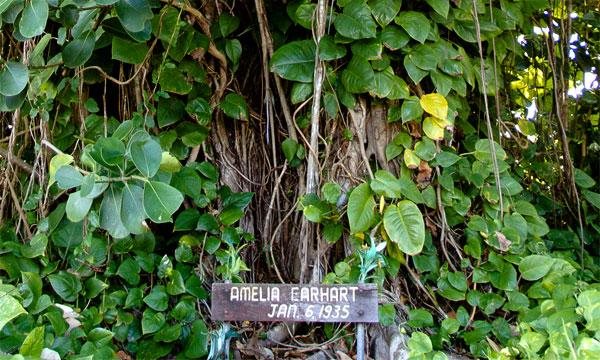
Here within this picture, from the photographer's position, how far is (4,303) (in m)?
1.11

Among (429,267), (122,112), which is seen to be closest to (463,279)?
(429,267)

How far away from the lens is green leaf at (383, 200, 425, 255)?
1.49m

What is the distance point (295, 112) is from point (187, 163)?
14.1 inches

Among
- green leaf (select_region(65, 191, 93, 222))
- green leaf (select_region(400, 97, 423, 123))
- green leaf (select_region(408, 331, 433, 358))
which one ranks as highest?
green leaf (select_region(400, 97, 423, 123))

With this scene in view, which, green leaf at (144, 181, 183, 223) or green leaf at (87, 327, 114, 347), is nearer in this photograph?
green leaf at (144, 181, 183, 223)

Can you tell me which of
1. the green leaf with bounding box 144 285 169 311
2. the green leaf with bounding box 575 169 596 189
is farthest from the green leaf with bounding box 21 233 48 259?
the green leaf with bounding box 575 169 596 189

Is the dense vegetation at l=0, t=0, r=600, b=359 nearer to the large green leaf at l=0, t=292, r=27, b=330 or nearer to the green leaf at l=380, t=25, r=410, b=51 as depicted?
the green leaf at l=380, t=25, r=410, b=51

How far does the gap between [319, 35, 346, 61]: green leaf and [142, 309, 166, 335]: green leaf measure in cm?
80

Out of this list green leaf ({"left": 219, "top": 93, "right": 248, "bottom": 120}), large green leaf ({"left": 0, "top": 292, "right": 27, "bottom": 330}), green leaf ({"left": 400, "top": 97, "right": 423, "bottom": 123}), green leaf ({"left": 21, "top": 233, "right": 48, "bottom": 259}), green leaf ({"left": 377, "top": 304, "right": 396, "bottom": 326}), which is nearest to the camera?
large green leaf ({"left": 0, "top": 292, "right": 27, "bottom": 330})

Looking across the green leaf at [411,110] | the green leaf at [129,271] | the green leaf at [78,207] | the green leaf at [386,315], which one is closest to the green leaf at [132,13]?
the green leaf at [78,207]

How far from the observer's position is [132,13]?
1268mm

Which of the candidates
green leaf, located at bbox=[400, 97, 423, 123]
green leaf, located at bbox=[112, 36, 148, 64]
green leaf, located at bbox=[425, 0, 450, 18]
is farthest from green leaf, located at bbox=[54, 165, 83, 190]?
green leaf, located at bbox=[425, 0, 450, 18]

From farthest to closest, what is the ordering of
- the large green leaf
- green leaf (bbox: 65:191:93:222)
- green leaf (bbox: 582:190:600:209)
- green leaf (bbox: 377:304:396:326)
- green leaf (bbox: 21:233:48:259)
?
green leaf (bbox: 582:190:600:209) < green leaf (bbox: 21:233:48:259) < green leaf (bbox: 377:304:396:326) < green leaf (bbox: 65:191:93:222) < the large green leaf

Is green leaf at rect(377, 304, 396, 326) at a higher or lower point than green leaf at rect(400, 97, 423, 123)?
lower
